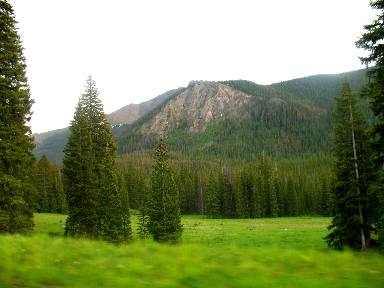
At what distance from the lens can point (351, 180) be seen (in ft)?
97.2

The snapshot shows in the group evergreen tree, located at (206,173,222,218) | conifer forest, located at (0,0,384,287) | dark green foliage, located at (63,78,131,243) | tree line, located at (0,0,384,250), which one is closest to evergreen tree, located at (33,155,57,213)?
evergreen tree, located at (206,173,222,218)

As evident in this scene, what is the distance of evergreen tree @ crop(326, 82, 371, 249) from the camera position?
2939cm

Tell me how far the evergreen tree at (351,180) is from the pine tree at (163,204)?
16.3m

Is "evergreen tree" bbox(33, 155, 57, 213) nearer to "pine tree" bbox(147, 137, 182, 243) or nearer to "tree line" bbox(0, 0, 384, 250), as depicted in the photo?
"tree line" bbox(0, 0, 384, 250)

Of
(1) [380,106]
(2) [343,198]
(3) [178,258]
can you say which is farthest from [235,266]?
(2) [343,198]

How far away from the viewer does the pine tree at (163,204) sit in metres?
40.2

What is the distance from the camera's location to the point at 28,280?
7320mm

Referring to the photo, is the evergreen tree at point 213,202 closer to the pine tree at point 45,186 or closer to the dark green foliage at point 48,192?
the dark green foliage at point 48,192

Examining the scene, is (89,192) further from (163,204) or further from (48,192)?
(48,192)

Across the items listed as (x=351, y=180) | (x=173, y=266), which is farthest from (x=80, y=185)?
(x=173, y=266)

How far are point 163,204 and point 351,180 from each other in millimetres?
18891

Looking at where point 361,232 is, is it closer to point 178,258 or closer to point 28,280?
point 178,258

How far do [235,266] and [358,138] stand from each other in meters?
25.6

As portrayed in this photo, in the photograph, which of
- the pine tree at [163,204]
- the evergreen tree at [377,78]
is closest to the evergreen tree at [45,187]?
the pine tree at [163,204]
